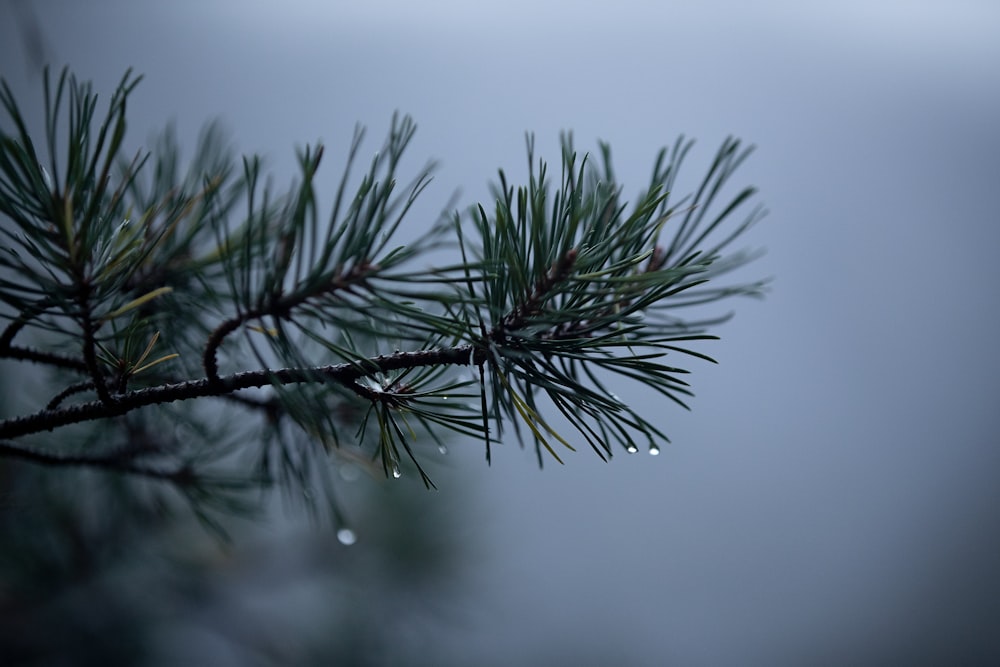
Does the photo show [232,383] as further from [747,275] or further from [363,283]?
[747,275]

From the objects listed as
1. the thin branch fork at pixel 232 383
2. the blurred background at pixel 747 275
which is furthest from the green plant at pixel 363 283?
the blurred background at pixel 747 275

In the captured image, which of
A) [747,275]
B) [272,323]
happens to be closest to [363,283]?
[272,323]

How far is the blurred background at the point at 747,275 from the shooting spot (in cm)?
146

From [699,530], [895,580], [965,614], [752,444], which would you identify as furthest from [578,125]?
[965,614]

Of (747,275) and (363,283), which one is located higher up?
(747,275)

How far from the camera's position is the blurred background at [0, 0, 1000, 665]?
146cm

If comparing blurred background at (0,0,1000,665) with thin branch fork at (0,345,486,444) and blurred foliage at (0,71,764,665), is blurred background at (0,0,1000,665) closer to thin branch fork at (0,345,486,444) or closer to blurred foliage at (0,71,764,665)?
blurred foliage at (0,71,764,665)

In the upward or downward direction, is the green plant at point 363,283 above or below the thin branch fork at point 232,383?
above

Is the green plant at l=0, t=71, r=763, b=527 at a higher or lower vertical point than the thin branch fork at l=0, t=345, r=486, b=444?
higher

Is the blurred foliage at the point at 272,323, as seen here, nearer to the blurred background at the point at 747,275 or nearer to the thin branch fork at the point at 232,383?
the thin branch fork at the point at 232,383

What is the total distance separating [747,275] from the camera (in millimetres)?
1594

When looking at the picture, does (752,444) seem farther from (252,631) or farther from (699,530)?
(252,631)

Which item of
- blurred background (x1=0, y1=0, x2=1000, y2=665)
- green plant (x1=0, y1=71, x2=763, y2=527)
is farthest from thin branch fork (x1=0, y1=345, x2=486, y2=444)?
blurred background (x1=0, y1=0, x2=1000, y2=665)

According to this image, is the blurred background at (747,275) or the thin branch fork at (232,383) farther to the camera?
the blurred background at (747,275)
